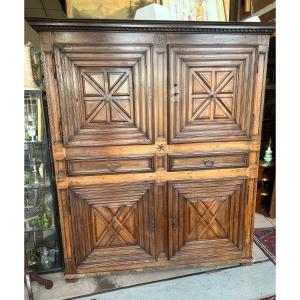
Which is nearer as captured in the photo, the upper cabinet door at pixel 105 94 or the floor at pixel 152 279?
the upper cabinet door at pixel 105 94

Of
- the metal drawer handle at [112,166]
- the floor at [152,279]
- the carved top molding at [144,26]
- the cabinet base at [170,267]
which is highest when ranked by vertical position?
the carved top molding at [144,26]

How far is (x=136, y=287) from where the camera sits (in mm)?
1803

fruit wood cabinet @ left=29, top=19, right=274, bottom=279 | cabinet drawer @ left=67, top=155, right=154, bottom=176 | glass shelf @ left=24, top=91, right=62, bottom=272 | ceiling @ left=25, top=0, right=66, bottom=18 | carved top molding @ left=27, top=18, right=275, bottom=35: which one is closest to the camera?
carved top molding @ left=27, top=18, right=275, bottom=35

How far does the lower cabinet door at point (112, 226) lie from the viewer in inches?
66.9

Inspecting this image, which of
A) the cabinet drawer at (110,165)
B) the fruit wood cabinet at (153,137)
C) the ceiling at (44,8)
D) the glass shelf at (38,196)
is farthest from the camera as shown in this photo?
the ceiling at (44,8)

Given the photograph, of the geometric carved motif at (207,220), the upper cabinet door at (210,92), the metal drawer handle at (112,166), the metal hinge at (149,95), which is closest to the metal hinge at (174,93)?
the upper cabinet door at (210,92)

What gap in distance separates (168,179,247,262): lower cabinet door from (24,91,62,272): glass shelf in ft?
2.78

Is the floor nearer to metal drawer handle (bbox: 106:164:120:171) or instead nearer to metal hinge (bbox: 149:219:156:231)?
metal hinge (bbox: 149:219:156:231)

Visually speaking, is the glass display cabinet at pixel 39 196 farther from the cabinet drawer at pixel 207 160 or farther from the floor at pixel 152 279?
the cabinet drawer at pixel 207 160

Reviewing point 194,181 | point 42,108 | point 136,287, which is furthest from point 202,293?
point 42,108

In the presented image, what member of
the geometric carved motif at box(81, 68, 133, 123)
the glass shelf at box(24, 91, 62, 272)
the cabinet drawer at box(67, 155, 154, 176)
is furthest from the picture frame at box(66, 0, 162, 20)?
the cabinet drawer at box(67, 155, 154, 176)

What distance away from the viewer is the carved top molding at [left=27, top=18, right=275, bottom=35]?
140cm
